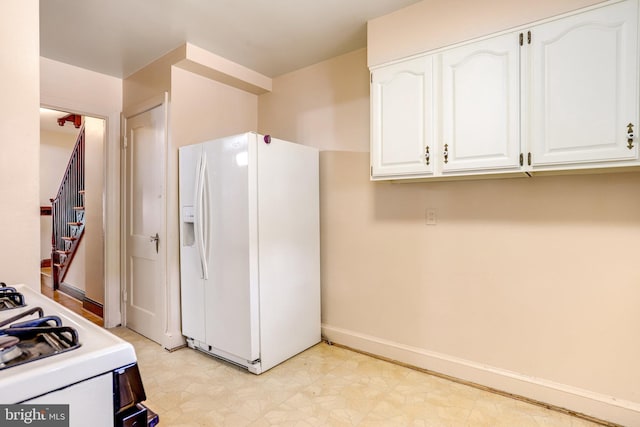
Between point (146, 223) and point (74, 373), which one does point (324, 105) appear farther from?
point (74, 373)

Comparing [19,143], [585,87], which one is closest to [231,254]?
[19,143]

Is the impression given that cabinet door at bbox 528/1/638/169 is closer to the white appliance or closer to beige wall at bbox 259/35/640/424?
beige wall at bbox 259/35/640/424

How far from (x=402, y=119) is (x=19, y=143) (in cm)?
202

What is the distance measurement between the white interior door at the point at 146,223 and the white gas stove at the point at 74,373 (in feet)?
7.47

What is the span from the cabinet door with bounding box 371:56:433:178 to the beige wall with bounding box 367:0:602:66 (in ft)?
0.38

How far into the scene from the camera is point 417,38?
221 centimetres

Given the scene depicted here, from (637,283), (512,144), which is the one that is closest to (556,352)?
(637,283)

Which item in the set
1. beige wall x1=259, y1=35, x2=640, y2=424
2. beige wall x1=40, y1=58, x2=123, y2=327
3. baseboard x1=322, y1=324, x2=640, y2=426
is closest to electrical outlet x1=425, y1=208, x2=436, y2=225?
beige wall x1=259, y1=35, x2=640, y2=424

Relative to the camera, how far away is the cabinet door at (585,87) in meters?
1.61

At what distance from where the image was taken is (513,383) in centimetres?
216

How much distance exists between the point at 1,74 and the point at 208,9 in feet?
4.45

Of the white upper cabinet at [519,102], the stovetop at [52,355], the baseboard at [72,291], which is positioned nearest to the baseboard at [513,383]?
the white upper cabinet at [519,102]

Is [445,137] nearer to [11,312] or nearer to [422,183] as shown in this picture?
[422,183]

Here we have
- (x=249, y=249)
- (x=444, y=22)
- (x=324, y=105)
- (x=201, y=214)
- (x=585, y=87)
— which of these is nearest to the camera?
(x=585, y=87)
